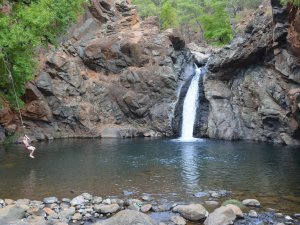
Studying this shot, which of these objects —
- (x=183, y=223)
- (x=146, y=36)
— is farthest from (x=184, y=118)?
(x=183, y=223)

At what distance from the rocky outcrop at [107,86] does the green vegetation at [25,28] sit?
11654 mm

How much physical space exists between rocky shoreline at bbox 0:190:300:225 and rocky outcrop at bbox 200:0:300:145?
61.6 feet

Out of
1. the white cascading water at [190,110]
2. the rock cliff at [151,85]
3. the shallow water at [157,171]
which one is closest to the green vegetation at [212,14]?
the rock cliff at [151,85]

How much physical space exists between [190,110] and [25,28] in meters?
23.1

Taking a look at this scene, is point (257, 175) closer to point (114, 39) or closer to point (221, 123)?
point (221, 123)

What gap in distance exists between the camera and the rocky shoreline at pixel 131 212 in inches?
561

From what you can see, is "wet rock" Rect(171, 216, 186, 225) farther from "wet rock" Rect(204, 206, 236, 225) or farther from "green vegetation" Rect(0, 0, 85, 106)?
"green vegetation" Rect(0, 0, 85, 106)

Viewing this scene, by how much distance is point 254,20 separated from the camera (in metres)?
39.6

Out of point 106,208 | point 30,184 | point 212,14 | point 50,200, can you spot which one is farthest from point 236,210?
point 212,14

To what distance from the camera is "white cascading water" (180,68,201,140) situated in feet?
140

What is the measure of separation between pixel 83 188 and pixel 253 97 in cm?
2489

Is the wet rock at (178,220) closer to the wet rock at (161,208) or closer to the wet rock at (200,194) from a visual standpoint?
the wet rock at (161,208)

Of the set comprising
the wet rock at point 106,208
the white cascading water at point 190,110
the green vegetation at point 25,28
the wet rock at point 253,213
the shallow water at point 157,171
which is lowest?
the wet rock at point 106,208

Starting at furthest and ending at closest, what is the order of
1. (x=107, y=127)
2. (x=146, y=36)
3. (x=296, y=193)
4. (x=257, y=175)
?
(x=146, y=36), (x=107, y=127), (x=257, y=175), (x=296, y=193)
